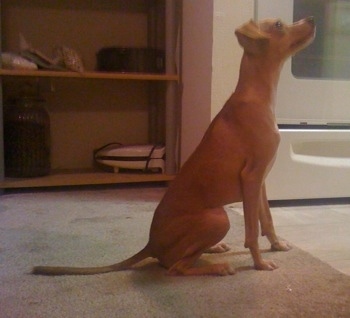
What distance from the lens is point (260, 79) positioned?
108cm

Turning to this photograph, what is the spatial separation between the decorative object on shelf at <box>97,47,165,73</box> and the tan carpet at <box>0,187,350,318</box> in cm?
92

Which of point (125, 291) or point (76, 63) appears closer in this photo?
point (125, 291)

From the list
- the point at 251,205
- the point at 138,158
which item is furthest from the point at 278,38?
the point at 138,158

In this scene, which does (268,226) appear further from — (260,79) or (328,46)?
(328,46)

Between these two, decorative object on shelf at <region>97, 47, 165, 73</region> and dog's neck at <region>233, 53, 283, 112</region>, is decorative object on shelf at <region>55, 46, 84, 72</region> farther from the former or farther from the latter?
dog's neck at <region>233, 53, 283, 112</region>

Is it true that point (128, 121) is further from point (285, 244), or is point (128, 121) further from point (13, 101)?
point (285, 244)

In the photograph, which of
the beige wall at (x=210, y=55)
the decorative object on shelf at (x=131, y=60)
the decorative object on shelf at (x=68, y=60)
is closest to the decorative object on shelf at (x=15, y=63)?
the decorative object on shelf at (x=68, y=60)

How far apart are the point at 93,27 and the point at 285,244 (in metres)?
1.59

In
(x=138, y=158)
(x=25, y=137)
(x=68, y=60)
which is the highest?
(x=68, y=60)

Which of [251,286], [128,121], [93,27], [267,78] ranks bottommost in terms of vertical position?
[251,286]

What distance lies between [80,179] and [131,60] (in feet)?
1.89

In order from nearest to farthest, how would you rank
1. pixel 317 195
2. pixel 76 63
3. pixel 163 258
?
1. pixel 163 258
2. pixel 317 195
3. pixel 76 63

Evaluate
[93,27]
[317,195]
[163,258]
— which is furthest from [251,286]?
[93,27]

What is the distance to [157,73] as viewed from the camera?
2.20 metres
